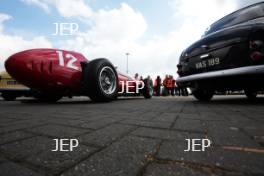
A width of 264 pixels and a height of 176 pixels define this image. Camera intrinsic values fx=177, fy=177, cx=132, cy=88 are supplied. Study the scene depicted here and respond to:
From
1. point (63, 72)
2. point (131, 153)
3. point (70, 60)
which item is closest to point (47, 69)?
point (63, 72)

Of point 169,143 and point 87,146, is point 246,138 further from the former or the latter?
point 87,146

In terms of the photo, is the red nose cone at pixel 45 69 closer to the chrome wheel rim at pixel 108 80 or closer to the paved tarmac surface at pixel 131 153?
the chrome wheel rim at pixel 108 80

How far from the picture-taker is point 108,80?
417 cm

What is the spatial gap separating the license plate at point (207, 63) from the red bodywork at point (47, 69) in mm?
2465

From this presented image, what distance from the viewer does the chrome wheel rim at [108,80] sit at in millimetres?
4008

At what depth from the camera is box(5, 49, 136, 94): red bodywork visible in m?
3.31

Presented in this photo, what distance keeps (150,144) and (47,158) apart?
52cm

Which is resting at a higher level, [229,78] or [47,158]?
[229,78]

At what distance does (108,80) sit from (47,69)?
1.32m

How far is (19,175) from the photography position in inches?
25.1

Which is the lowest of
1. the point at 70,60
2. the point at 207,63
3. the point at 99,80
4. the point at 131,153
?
the point at 131,153

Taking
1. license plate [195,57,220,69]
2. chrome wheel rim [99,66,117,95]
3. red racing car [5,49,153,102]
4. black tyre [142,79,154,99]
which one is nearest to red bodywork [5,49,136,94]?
red racing car [5,49,153,102]

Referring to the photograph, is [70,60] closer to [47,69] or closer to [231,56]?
[47,69]

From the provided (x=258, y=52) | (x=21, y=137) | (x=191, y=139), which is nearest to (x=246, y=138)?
(x=191, y=139)
